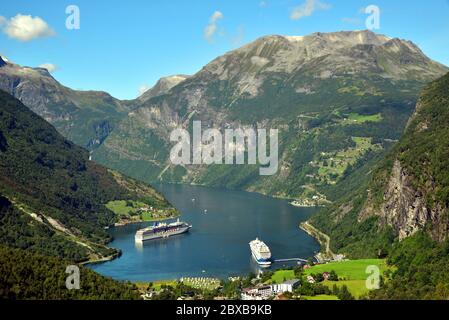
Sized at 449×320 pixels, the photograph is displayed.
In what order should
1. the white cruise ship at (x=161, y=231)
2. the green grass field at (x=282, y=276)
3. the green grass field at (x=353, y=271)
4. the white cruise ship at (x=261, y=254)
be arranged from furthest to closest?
the white cruise ship at (x=161, y=231) < the white cruise ship at (x=261, y=254) < the green grass field at (x=282, y=276) < the green grass field at (x=353, y=271)

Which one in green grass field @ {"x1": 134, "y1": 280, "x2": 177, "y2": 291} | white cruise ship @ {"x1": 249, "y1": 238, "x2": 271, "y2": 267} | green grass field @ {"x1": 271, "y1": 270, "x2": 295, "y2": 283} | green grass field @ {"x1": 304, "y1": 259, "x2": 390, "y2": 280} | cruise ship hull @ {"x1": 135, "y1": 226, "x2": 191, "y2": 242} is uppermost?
cruise ship hull @ {"x1": 135, "y1": 226, "x2": 191, "y2": 242}

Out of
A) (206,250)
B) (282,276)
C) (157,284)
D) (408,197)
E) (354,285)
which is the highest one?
(408,197)

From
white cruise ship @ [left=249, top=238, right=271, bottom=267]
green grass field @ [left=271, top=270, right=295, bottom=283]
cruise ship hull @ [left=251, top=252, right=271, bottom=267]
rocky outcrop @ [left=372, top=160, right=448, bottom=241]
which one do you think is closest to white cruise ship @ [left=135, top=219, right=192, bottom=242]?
white cruise ship @ [left=249, top=238, right=271, bottom=267]

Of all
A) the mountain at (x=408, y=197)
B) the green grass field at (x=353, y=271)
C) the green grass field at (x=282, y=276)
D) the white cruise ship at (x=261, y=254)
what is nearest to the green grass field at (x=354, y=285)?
the green grass field at (x=353, y=271)

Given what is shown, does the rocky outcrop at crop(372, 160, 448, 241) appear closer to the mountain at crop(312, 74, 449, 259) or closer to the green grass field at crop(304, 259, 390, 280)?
the mountain at crop(312, 74, 449, 259)

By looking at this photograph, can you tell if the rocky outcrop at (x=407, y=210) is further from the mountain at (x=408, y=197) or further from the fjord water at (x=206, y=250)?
the fjord water at (x=206, y=250)

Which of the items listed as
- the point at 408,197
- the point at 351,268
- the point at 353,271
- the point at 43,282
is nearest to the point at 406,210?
the point at 408,197

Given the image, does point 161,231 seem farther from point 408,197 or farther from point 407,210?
point 408,197
